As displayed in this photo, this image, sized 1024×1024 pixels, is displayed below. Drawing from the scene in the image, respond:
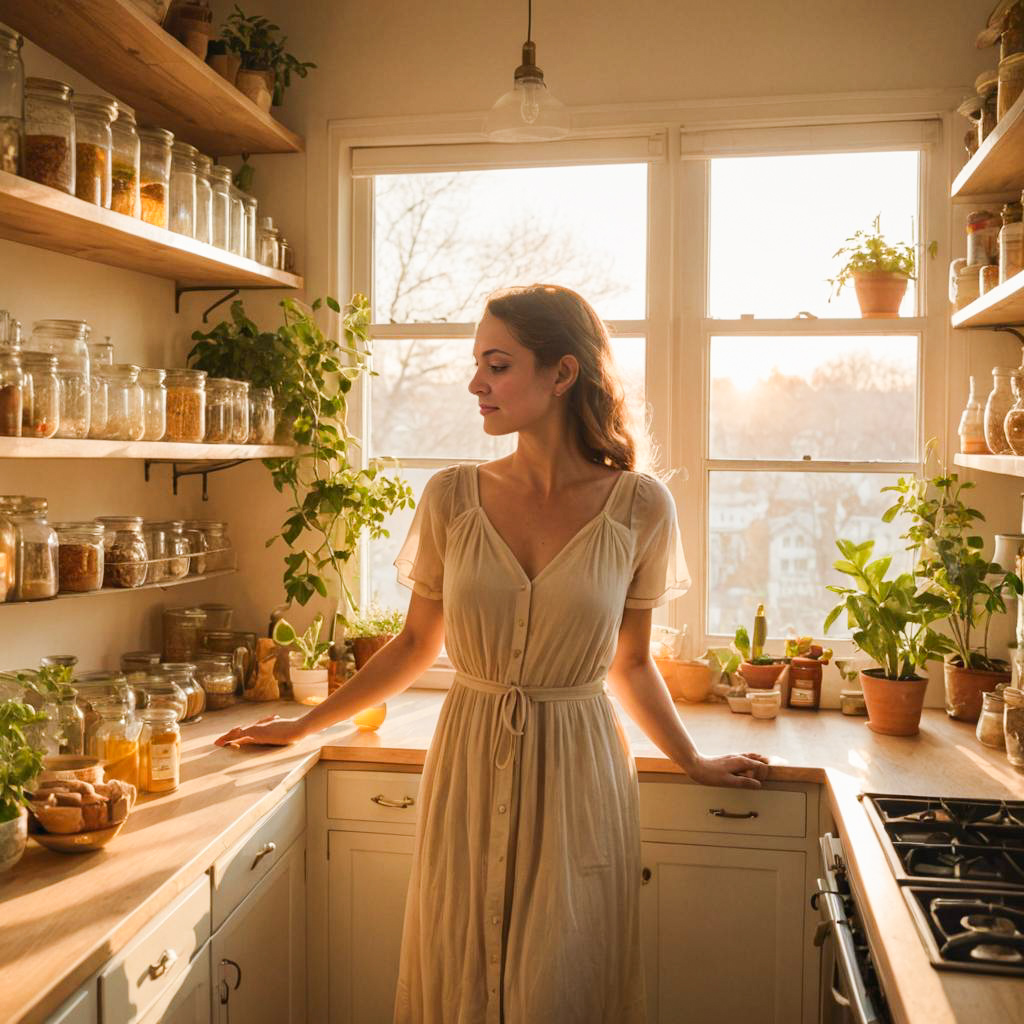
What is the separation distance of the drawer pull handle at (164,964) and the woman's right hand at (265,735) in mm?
659

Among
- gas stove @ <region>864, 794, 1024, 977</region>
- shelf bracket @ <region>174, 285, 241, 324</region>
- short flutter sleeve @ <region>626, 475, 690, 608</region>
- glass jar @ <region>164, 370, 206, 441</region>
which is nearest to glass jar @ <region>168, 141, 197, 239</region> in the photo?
glass jar @ <region>164, 370, 206, 441</region>

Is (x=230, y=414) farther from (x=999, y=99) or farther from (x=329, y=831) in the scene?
(x=999, y=99)

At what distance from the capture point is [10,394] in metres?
1.91

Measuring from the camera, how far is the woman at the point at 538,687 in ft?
6.23

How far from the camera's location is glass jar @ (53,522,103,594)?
7.33 feet

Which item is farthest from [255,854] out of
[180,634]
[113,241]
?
[113,241]

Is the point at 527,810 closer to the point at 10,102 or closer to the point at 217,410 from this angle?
the point at 217,410

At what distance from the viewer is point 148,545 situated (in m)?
2.57

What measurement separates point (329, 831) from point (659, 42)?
7.48ft

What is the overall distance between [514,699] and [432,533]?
0.37 meters

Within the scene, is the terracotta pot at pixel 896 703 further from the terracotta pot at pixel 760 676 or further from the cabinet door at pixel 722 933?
the cabinet door at pixel 722 933

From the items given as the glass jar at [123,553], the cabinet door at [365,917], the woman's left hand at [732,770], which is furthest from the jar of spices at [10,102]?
the woman's left hand at [732,770]

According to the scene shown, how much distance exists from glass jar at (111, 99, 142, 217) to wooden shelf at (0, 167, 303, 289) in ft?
0.17

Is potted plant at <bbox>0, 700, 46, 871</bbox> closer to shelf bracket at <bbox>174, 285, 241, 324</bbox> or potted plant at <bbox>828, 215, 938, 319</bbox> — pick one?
shelf bracket at <bbox>174, 285, 241, 324</bbox>
